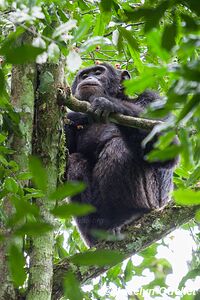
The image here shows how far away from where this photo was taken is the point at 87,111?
4188mm

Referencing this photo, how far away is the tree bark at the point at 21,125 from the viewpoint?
125 inches

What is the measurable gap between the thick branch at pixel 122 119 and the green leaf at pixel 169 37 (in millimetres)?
2392

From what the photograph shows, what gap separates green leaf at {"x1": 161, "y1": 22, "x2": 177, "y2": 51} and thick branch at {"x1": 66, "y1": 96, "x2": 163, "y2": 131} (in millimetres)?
2392

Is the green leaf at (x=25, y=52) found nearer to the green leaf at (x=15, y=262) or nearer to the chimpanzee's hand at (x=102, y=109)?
the green leaf at (x=15, y=262)

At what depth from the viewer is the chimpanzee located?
5.09 m

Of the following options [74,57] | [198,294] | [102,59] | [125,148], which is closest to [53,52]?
[74,57]

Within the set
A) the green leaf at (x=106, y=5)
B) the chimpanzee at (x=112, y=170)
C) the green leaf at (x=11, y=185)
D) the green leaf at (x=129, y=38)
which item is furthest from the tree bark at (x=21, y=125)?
the green leaf at (x=106, y=5)

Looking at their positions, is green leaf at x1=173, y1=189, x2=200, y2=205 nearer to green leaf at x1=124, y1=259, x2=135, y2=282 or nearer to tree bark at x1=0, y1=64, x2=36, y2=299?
tree bark at x1=0, y1=64, x2=36, y2=299

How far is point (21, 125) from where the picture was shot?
11.9ft

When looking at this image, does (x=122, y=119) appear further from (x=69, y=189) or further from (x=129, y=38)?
(x=69, y=189)

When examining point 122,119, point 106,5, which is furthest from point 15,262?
point 122,119

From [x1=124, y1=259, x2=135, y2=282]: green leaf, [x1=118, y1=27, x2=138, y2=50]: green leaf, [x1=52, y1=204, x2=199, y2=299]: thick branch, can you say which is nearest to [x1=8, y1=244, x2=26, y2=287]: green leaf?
[x1=118, y1=27, x2=138, y2=50]: green leaf

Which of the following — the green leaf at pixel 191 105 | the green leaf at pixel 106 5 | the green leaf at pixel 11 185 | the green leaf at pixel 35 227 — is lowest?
the green leaf at pixel 35 227

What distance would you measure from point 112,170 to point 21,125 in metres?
1.77
